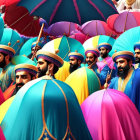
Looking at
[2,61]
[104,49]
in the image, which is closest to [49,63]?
[2,61]

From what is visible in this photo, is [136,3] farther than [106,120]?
Yes

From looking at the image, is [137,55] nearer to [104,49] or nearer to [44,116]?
[104,49]

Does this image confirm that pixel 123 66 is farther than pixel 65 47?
No

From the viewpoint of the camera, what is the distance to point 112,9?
23.9 feet

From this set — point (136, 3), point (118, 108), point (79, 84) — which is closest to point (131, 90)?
point (79, 84)

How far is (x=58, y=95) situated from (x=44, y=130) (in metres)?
0.33

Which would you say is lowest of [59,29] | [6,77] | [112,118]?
[112,118]

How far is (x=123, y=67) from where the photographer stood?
20.2ft

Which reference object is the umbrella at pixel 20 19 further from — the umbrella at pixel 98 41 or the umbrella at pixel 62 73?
the umbrella at pixel 98 41

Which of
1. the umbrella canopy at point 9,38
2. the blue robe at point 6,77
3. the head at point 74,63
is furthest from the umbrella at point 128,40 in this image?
the umbrella canopy at point 9,38

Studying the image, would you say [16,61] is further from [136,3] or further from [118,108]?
[136,3]

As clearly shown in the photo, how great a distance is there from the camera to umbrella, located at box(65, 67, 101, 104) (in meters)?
6.14

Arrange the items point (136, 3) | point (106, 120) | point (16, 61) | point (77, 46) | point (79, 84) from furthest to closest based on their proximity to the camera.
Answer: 1. point (136, 3)
2. point (77, 46)
3. point (16, 61)
4. point (79, 84)
5. point (106, 120)

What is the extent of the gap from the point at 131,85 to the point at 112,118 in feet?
5.66
